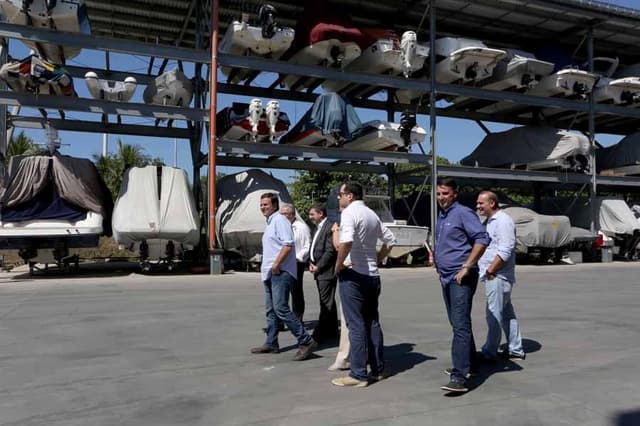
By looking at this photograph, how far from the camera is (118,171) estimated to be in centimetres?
3291

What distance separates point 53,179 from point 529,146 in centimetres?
1862

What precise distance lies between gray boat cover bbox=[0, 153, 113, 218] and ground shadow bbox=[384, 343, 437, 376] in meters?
11.2

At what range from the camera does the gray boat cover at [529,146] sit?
74.9 ft

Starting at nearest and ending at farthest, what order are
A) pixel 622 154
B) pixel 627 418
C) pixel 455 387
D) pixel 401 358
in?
pixel 627 418 < pixel 455 387 < pixel 401 358 < pixel 622 154

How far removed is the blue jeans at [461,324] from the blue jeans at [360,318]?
2.26ft

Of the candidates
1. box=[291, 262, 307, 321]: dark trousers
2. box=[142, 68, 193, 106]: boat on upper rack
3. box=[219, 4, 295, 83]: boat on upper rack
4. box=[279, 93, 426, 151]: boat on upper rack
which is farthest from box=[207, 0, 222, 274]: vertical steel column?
box=[291, 262, 307, 321]: dark trousers

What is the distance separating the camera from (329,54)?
753 inches

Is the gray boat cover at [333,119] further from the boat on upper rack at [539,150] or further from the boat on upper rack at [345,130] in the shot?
the boat on upper rack at [539,150]

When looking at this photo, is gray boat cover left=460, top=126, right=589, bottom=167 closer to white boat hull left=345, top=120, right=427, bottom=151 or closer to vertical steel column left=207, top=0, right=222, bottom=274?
white boat hull left=345, top=120, right=427, bottom=151

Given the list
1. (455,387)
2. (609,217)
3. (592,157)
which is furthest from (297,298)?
(609,217)

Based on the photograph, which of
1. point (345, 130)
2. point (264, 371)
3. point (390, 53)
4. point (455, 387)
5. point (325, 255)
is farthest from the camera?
point (390, 53)

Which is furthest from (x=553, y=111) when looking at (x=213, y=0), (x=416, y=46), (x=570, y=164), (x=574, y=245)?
(x=213, y=0)

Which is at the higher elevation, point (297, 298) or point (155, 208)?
point (155, 208)

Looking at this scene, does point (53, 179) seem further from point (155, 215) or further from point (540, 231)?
point (540, 231)
